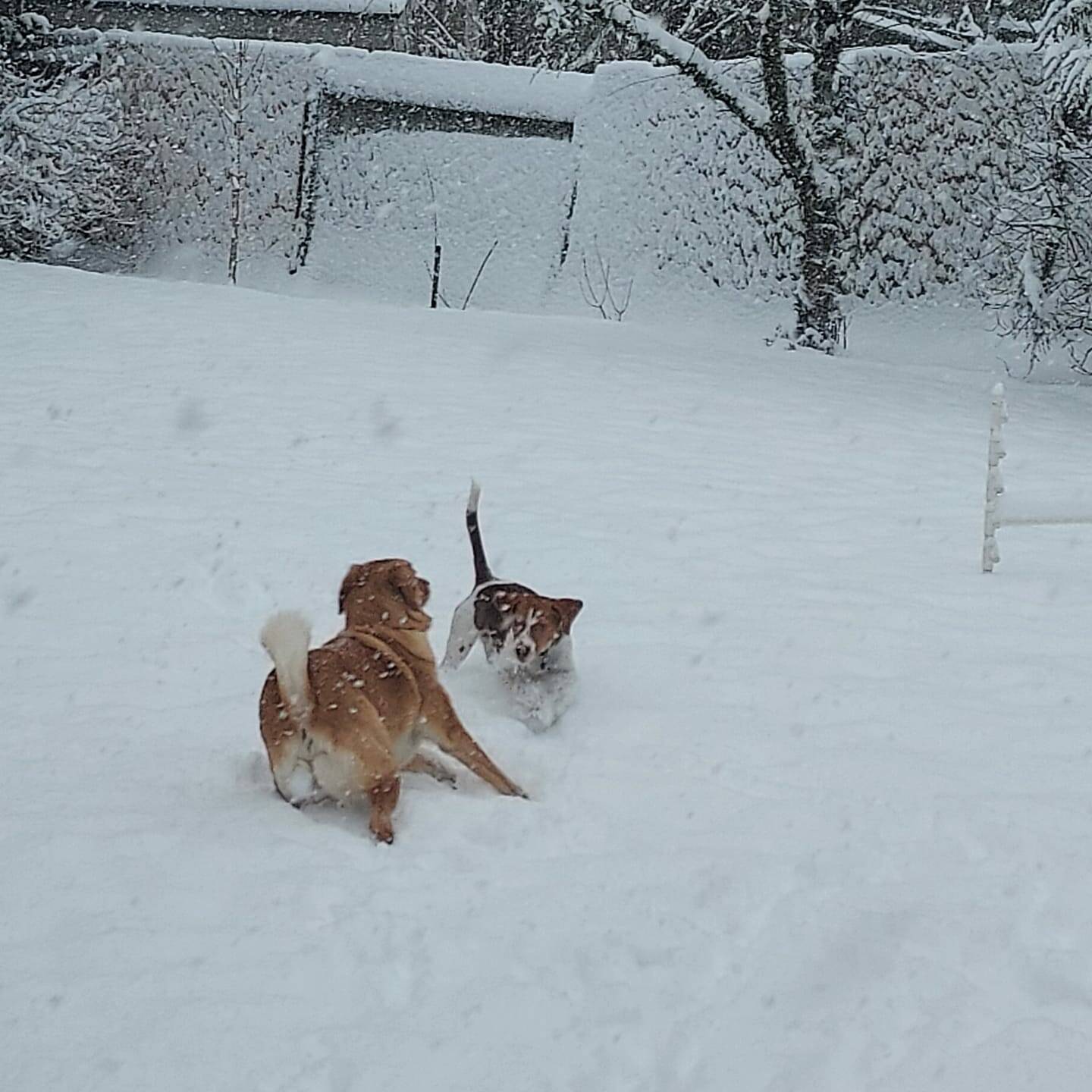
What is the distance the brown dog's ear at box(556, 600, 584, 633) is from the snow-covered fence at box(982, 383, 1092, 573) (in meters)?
2.33

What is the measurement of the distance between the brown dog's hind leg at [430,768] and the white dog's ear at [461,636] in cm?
82

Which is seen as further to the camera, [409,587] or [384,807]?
[409,587]

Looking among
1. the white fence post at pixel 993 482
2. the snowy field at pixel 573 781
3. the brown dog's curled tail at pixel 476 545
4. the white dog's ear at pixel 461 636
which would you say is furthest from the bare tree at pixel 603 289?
the white dog's ear at pixel 461 636

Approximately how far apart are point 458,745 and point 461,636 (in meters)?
0.98

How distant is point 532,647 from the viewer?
463cm

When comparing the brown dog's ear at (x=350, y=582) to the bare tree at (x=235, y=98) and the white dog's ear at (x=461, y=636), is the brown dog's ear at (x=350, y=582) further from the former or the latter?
the bare tree at (x=235, y=98)

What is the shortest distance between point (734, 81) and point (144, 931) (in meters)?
14.1

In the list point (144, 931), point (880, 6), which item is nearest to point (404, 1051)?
point (144, 931)

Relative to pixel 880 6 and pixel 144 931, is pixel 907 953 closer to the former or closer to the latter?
pixel 144 931

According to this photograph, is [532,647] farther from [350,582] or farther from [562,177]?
[562,177]

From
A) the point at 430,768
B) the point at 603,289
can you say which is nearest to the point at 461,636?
the point at 430,768

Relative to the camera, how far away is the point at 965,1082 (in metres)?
2.85

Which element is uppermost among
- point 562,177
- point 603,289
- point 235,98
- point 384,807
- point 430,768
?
point 235,98

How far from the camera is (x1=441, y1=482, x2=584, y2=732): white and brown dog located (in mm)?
4645
